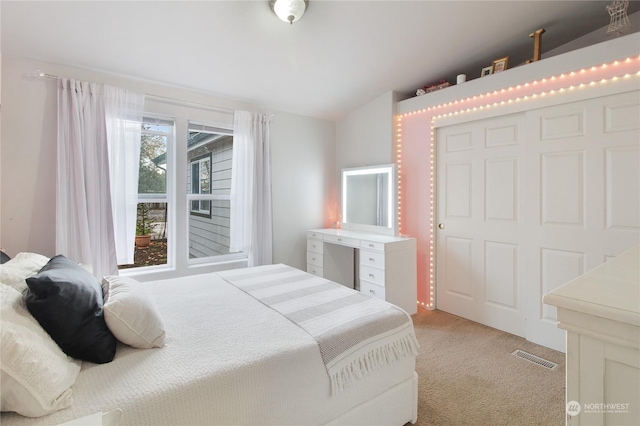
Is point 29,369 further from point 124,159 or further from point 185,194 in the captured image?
point 185,194

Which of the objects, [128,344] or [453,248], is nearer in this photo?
[128,344]

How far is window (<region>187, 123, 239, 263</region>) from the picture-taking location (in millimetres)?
3414

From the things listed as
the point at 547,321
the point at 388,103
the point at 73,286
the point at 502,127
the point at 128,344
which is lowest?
the point at 547,321

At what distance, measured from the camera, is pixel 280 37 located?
255 cm

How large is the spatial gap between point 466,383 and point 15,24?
3948 mm

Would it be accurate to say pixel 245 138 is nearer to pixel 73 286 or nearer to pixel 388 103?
pixel 388 103

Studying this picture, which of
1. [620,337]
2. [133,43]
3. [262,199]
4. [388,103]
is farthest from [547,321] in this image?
[133,43]

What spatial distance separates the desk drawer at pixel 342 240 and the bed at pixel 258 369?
4.51 ft

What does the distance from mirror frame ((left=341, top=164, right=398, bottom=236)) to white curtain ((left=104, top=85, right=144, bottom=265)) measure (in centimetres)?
237

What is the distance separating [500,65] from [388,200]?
1.67m

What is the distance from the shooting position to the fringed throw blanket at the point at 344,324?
1.38 m

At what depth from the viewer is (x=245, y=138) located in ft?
11.3

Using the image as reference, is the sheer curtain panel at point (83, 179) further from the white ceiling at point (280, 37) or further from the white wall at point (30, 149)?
the white ceiling at point (280, 37)

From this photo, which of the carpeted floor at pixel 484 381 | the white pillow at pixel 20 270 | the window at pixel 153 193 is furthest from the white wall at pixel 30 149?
the carpeted floor at pixel 484 381
